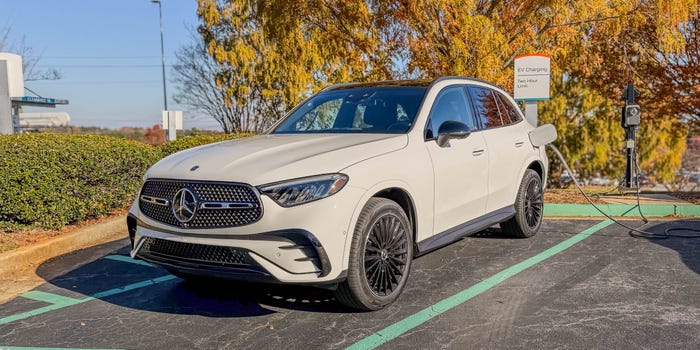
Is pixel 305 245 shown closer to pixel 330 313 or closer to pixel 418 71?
pixel 330 313

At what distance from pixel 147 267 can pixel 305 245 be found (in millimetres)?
2690

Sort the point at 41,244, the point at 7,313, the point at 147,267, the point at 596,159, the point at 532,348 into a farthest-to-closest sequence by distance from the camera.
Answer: the point at 596,159
the point at 41,244
the point at 147,267
the point at 7,313
the point at 532,348

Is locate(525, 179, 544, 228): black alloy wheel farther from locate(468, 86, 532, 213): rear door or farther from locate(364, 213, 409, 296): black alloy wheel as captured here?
locate(364, 213, 409, 296): black alloy wheel

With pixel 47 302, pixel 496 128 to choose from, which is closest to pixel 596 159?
pixel 496 128

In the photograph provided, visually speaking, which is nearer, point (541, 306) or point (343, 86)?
point (541, 306)

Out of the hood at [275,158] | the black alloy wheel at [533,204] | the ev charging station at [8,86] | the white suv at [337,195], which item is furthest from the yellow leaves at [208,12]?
the hood at [275,158]

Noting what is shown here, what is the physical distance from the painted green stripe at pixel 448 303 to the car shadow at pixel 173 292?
0.47 m

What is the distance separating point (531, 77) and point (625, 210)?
2360 millimetres

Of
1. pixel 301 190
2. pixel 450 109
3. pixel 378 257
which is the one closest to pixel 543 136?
pixel 450 109

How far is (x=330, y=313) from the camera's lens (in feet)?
12.6

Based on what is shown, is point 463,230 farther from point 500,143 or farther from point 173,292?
point 173,292

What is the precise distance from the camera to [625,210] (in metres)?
7.73

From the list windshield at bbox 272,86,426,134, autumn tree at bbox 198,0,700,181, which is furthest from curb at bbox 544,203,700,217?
windshield at bbox 272,86,426,134

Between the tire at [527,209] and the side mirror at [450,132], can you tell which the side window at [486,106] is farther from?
the side mirror at [450,132]
